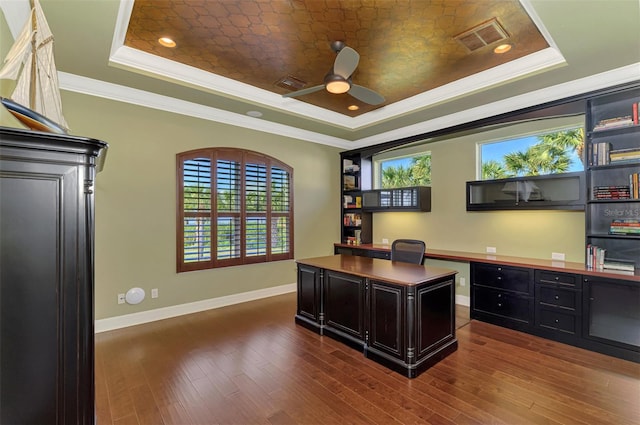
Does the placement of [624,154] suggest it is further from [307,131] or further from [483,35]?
[307,131]

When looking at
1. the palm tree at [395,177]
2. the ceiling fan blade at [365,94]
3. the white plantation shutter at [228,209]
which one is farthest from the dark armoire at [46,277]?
the palm tree at [395,177]

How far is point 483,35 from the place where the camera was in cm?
282

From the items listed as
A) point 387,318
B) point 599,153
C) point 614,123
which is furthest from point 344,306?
point 614,123

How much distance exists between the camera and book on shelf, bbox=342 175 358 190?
6340mm

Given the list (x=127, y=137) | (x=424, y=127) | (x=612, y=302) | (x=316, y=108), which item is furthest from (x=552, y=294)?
(x=127, y=137)

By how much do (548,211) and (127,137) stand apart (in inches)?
214

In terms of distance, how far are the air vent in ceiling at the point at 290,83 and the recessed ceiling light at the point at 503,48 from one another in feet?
7.01

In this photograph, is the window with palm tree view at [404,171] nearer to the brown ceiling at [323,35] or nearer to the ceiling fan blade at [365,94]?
the brown ceiling at [323,35]

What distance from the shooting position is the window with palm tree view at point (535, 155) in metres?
3.81

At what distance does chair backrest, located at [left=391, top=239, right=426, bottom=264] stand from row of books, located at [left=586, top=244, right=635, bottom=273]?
5.63ft

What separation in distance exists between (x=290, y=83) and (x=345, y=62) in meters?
1.40

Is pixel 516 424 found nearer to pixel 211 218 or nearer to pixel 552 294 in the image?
→ pixel 552 294

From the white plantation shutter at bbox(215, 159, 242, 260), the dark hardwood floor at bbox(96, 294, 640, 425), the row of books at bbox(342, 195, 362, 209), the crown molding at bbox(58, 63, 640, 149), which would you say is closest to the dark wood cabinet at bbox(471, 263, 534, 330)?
the dark hardwood floor at bbox(96, 294, 640, 425)

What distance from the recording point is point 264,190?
5.08 metres
